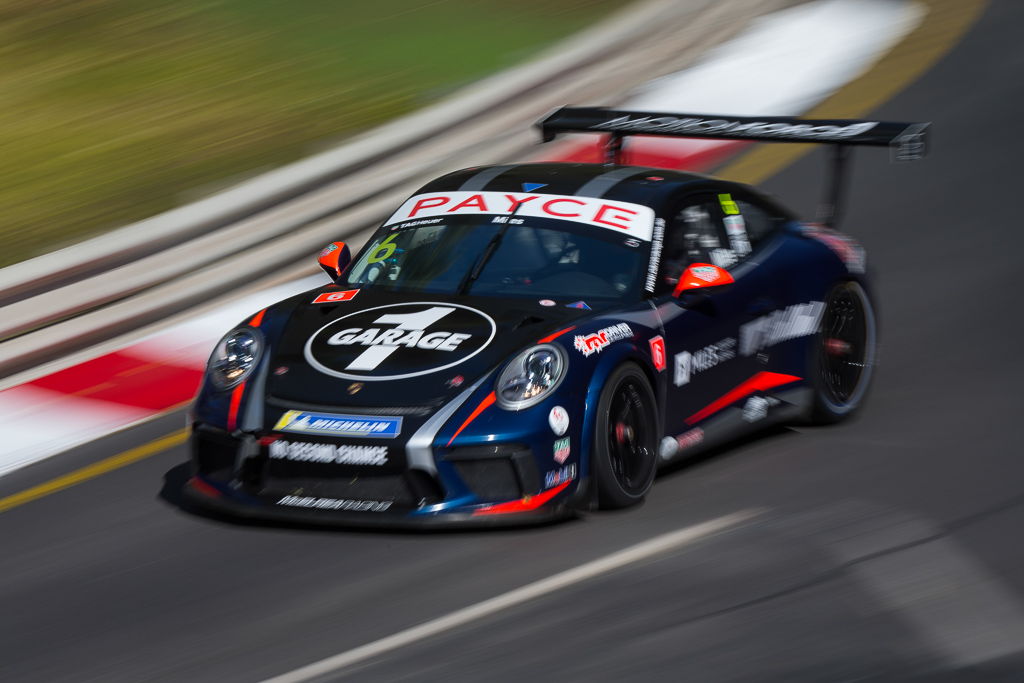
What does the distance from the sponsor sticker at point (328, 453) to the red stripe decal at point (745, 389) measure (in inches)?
61.4

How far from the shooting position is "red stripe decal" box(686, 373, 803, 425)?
6.74m

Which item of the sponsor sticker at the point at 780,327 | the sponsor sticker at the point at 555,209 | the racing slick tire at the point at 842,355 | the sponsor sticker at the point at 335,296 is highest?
the sponsor sticker at the point at 555,209

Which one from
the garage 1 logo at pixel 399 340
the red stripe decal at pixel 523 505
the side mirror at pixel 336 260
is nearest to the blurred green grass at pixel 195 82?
the side mirror at pixel 336 260

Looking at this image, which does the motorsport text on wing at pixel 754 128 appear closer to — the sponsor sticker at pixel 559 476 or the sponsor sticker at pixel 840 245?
the sponsor sticker at pixel 840 245

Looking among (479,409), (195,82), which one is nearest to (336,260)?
(479,409)

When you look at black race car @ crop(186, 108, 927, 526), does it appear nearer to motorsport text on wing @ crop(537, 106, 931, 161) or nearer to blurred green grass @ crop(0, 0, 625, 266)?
motorsport text on wing @ crop(537, 106, 931, 161)

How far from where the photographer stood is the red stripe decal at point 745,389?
6.74m

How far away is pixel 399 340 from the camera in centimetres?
610

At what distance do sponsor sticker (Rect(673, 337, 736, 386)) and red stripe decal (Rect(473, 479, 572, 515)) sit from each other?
0.95m

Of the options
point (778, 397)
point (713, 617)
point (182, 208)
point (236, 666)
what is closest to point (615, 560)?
point (713, 617)

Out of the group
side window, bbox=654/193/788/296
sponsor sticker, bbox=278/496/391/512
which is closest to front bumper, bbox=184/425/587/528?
sponsor sticker, bbox=278/496/391/512

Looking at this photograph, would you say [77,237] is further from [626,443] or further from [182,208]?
[626,443]

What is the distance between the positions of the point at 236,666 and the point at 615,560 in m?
1.45

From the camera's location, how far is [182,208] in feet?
34.8
